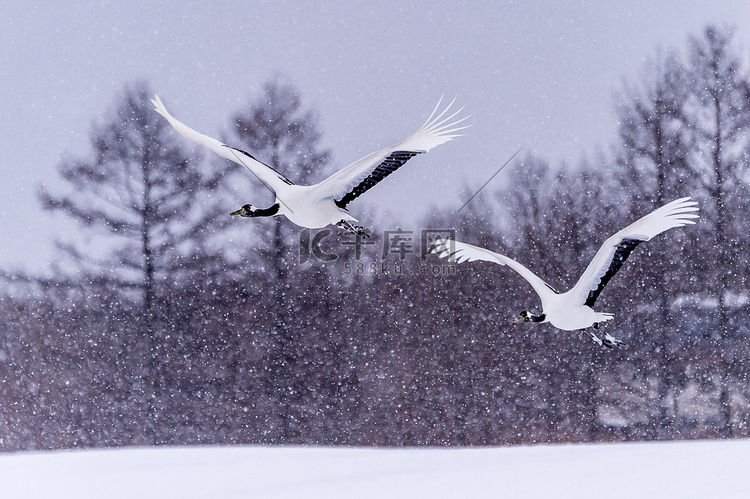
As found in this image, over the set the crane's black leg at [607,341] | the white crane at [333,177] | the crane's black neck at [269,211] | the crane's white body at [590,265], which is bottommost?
the crane's black leg at [607,341]

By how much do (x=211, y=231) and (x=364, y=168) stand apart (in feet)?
14.1

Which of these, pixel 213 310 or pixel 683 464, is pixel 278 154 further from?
pixel 683 464

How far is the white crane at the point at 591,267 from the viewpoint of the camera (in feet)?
6.17

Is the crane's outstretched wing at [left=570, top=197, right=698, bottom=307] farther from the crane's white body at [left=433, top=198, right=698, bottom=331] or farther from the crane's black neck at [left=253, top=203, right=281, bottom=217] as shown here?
the crane's black neck at [left=253, top=203, right=281, bottom=217]

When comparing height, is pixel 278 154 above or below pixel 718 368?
above

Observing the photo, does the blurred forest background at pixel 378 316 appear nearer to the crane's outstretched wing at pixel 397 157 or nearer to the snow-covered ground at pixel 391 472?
the snow-covered ground at pixel 391 472

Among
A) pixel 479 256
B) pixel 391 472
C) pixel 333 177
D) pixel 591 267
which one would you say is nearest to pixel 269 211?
pixel 333 177

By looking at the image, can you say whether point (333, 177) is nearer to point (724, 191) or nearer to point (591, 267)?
point (591, 267)

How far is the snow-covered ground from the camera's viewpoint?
114 inches

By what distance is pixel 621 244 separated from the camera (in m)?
1.94

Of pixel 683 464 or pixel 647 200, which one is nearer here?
pixel 683 464

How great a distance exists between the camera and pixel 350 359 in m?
5.79

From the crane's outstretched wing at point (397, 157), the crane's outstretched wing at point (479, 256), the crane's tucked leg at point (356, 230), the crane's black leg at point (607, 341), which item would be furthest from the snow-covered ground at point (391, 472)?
the crane's outstretched wing at point (397, 157)

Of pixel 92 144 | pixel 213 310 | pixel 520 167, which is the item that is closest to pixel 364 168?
pixel 213 310
